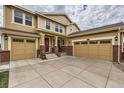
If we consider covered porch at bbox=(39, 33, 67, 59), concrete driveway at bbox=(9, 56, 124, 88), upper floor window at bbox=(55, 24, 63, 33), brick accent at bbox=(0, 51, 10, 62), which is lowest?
concrete driveway at bbox=(9, 56, 124, 88)

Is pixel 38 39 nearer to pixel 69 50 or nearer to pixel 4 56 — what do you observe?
pixel 4 56

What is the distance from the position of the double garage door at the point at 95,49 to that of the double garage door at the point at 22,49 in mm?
6448

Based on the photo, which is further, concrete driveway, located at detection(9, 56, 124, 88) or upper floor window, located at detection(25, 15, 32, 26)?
upper floor window, located at detection(25, 15, 32, 26)

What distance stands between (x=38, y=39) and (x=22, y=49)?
93.4 inches

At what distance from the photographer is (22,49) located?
8883 millimetres

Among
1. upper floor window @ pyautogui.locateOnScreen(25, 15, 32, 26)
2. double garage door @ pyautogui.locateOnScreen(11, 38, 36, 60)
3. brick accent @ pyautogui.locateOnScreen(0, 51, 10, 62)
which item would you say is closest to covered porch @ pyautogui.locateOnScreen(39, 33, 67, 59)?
double garage door @ pyautogui.locateOnScreen(11, 38, 36, 60)

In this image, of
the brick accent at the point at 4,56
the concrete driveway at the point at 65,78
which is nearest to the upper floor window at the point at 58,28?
the brick accent at the point at 4,56

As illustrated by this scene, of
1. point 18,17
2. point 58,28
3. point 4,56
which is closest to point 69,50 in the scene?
point 58,28

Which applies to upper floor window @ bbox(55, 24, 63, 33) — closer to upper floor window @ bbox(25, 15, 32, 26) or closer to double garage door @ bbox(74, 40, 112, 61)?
double garage door @ bbox(74, 40, 112, 61)

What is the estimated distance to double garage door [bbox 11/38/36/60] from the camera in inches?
325

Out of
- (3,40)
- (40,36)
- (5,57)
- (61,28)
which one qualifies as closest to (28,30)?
(40,36)

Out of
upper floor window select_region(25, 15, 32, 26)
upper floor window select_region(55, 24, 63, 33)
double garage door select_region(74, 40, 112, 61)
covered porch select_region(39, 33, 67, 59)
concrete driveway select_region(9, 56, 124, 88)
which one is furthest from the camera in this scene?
upper floor window select_region(55, 24, 63, 33)

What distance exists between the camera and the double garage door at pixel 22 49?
8.25m

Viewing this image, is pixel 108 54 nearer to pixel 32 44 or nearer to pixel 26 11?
pixel 32 44
